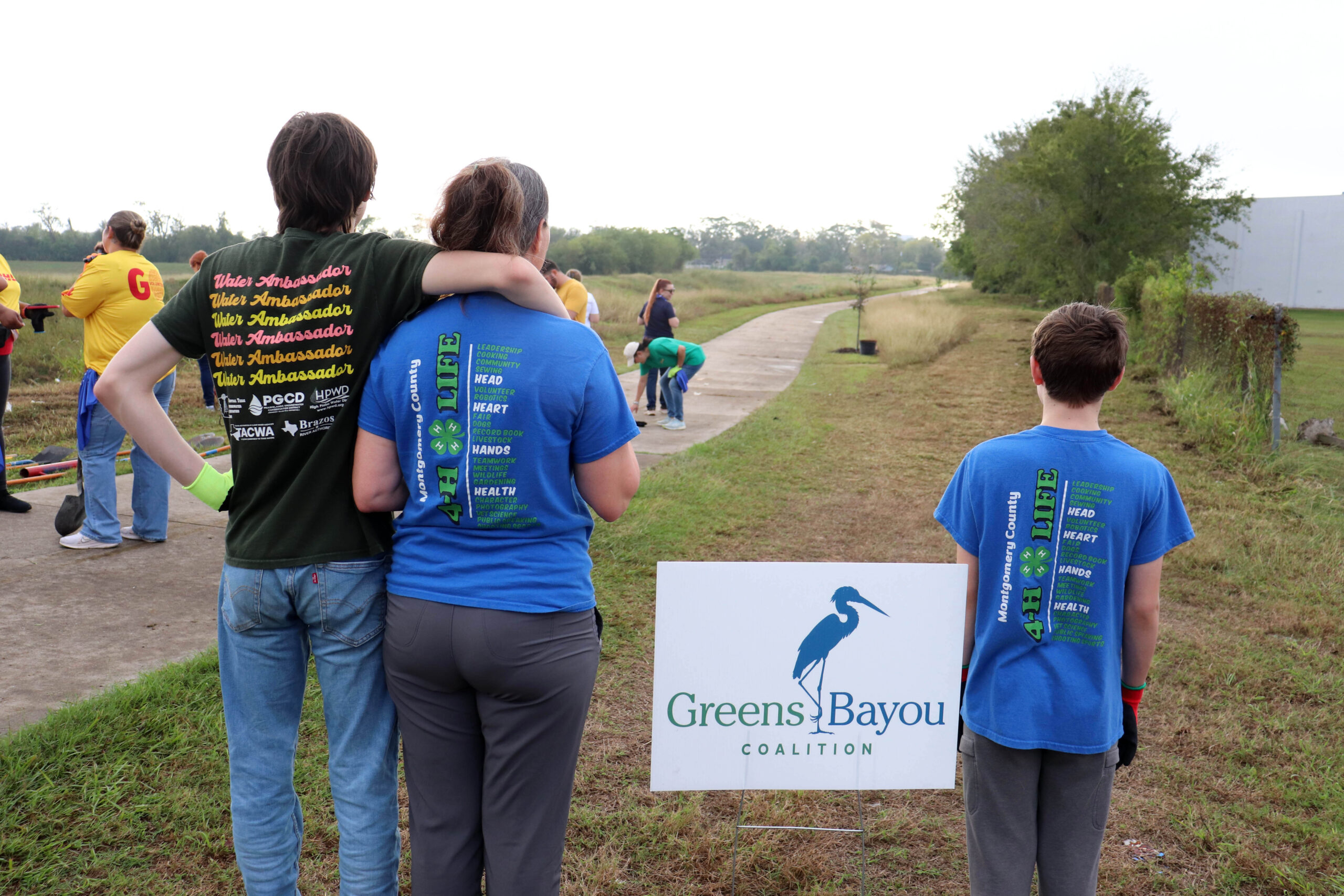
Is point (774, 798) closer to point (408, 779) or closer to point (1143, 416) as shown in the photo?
point (408, 779)

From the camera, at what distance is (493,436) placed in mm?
1753

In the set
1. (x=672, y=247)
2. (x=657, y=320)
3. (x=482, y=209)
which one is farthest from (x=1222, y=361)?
(x=672, y=247)

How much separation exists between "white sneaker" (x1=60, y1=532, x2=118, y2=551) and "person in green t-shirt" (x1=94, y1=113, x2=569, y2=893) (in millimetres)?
4218

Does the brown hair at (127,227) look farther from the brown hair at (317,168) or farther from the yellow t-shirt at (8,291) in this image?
the brown hair at (317,168)

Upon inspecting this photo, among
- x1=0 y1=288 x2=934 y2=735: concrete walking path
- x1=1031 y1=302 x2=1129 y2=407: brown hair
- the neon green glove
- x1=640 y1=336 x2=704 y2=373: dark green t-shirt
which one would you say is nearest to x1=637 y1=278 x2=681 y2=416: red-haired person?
x1=640 y1=336 x2=704 y2=373: dark green t-shirt

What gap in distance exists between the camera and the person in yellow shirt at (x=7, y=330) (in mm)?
6020

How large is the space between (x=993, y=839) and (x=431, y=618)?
4.56 ft

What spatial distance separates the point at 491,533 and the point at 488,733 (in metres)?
0.42

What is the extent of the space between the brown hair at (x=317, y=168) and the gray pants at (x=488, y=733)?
83 centimetres

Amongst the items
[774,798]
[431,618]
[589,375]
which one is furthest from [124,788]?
[589,375]

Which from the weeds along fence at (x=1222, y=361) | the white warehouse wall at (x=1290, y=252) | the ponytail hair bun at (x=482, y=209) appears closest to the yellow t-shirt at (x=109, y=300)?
the ponytail hair bun at (x=482, y=209)

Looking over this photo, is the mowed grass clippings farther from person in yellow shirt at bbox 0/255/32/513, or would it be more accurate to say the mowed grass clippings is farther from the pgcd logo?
person in yellow shirt at bbox 0/255/32/513

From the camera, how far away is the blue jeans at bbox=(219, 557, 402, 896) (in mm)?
1891

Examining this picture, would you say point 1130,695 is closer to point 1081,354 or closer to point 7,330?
point 1081,354
